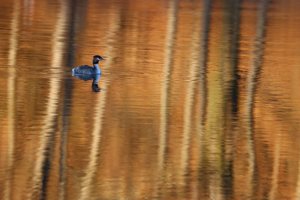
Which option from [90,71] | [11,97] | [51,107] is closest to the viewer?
[51,107]

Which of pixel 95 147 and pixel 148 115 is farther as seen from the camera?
pixel 148 115

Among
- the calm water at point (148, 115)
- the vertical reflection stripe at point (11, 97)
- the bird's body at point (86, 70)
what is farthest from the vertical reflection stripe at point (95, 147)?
the vertical reflection stripe at point (11, 97)

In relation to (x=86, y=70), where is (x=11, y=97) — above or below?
below

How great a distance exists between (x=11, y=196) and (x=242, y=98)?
296 inches

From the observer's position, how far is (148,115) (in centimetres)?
1719

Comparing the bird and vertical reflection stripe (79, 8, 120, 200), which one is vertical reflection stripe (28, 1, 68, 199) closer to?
the bird

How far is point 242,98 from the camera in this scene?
19.3 metres

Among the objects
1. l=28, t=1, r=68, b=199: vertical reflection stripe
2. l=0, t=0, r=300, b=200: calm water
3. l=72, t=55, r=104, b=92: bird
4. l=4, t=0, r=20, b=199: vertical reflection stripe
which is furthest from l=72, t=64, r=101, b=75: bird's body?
l=4, t=0, r=20, b=199: vertical reflection stripe

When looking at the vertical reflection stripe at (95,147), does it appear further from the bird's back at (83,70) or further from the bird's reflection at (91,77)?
the bird's back at (83,70)

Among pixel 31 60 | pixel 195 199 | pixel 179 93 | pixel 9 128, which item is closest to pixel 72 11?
pixel 31 60

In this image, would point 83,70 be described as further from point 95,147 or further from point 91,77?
point 95,147

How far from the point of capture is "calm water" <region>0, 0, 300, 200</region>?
1359cm

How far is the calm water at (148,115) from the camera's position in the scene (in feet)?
44.6

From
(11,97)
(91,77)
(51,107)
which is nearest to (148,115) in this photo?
(51,107)
